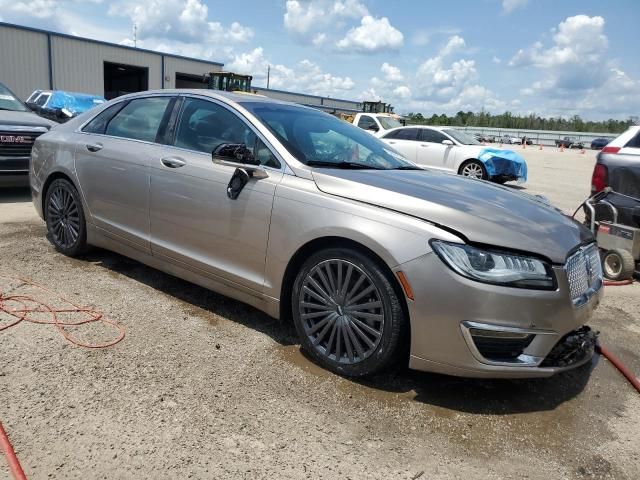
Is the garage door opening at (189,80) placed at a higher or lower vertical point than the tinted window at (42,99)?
higher

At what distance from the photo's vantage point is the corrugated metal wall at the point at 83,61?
34.2 meters

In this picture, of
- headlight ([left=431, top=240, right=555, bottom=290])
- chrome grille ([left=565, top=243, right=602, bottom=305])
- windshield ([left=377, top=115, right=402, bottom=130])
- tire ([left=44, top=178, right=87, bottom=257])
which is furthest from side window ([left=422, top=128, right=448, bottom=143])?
headlight ([left=431, top=240, right=555, bottom=290])

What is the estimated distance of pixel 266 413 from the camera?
2.66 metres

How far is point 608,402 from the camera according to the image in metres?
3.03

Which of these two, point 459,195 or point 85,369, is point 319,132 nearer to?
point 459,195

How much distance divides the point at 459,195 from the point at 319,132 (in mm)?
1231

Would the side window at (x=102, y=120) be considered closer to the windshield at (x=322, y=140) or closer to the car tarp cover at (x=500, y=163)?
the windshield at (x=322, y=140)

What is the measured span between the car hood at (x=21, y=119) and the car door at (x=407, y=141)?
8.93 meters

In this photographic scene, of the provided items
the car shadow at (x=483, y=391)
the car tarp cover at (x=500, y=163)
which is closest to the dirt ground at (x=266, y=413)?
the car shadow at (x=483, y=391)

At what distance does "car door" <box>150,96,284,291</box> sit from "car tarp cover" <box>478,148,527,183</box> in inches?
411

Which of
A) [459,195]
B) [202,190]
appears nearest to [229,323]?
[202,190]

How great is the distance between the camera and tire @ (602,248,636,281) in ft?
17.7

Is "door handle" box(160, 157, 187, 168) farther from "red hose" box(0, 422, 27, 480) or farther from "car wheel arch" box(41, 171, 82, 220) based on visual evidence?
"red hose" box(0, 422, 27, 480)

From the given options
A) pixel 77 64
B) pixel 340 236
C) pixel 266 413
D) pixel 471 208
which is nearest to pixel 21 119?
pixel 340 236
